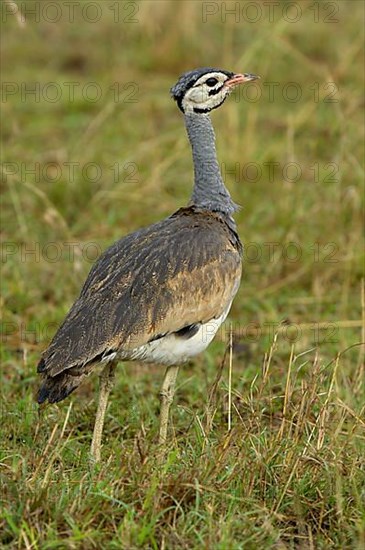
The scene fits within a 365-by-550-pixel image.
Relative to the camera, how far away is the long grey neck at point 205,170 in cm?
446

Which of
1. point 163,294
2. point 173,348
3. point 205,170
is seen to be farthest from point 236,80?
point 173,348

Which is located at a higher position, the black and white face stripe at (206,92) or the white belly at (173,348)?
the black and white face stripe at (206,92)

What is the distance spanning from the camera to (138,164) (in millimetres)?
7043

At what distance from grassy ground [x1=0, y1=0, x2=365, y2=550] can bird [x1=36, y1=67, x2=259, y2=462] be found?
0.22 m

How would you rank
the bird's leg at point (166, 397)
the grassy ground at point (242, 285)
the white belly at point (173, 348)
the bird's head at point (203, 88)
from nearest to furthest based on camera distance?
the grassy ground at point (242, 285)
the white belly at point (173, 348)
the bird's leg at point (166, 397)
the bird's head at point (203, 88)

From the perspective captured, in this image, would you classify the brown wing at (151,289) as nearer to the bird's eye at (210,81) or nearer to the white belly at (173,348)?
the white belly at (173,348)

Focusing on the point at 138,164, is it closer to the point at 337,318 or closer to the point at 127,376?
the point at 337,318

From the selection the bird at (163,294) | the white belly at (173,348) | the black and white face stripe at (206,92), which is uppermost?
the black and white face stripe at (206,92)

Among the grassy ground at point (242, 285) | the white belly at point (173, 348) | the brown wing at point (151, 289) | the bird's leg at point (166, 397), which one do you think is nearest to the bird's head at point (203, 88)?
the brown wing at point (151, 289)

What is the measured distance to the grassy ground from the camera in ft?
11.2

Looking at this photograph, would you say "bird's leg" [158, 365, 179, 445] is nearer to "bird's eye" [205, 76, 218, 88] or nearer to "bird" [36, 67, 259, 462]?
"bird" [36, 67, 259, 462]

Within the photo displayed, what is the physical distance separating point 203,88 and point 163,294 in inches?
37.4

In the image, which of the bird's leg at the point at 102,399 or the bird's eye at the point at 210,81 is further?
the bird's eye at the point at 210,81

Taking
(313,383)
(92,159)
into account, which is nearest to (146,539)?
(313,383)
